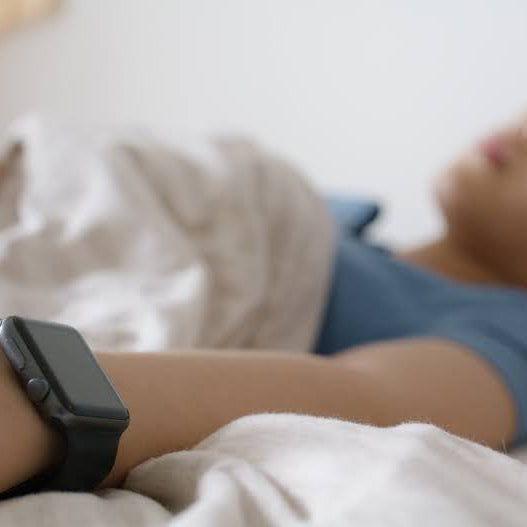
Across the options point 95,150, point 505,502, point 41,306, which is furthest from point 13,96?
point 505,502

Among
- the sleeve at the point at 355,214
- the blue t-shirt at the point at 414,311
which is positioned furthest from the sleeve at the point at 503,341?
the sleeve at the point at 355,214

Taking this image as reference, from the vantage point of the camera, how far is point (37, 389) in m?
0.40

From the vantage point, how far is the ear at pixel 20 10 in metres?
1.55

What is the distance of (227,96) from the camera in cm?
153

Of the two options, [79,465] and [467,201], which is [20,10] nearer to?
[467,201]

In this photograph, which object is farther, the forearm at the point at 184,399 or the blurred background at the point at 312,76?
the blurred background at the point at 312,76

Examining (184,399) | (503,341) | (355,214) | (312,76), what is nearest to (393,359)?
(503,341)

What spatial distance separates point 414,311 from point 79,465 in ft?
1.90

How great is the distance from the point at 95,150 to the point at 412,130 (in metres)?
0.68

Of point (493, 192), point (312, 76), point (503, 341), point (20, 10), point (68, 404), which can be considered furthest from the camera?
point (20, 10)

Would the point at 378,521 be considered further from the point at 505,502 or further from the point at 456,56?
the point at 456,56

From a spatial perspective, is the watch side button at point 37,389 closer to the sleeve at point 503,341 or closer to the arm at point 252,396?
the arm at point 252,396

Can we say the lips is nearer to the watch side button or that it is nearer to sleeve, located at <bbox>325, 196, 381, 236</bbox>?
sleeve, located at <bbox>325, 196, 381, 236</bbox>

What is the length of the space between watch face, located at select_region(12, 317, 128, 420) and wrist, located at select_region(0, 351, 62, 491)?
0.6 inches
